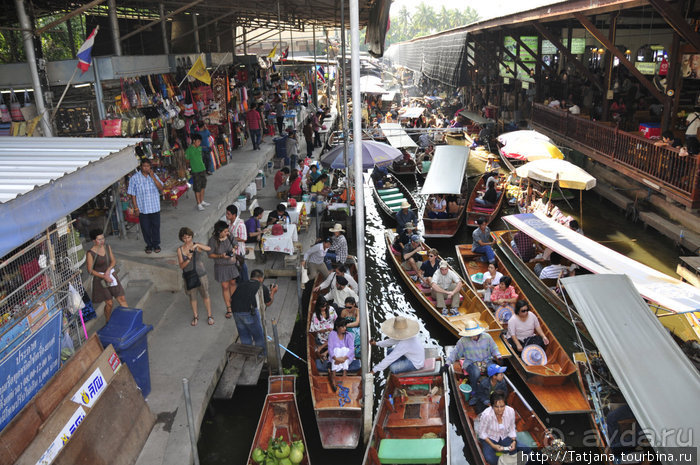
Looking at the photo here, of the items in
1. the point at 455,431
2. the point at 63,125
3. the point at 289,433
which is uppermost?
the point at 63,125

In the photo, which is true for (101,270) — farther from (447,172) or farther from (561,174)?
(447,172)

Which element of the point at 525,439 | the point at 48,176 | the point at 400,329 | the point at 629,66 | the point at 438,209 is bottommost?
the point at 525,439

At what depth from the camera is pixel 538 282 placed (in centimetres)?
1092

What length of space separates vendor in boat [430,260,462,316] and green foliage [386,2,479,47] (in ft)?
311

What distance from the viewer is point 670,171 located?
12.1 metres

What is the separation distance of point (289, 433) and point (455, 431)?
8.07 feet

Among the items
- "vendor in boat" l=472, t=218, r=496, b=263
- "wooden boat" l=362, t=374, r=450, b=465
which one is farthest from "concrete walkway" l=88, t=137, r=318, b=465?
"vendor in boat" l=472, t=218, r=496, b=263

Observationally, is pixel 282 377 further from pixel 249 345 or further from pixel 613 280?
pixel 613 280

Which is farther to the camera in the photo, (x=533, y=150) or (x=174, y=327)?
(x=533, y=150)

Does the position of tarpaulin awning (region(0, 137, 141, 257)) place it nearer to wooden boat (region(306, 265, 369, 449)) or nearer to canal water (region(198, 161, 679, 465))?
canal water (region(198, 161, 679, 465))

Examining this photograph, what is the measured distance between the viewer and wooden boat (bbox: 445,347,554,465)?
21.7ft

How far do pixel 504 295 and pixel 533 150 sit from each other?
741 cm

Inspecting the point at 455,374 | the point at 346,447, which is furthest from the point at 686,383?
the point at 346,447

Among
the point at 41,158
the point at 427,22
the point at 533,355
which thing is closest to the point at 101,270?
the point at 41,158
